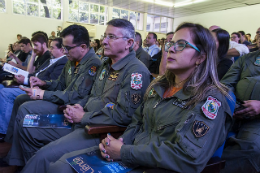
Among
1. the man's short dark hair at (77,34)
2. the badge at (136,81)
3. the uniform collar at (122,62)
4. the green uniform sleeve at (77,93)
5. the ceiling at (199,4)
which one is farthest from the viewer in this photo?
the ceiling at (199,4)

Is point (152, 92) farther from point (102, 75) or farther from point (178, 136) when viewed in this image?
point (102, 75)

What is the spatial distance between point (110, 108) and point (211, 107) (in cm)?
78

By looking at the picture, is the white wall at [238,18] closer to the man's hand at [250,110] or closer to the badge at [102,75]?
the badge at [102,75]

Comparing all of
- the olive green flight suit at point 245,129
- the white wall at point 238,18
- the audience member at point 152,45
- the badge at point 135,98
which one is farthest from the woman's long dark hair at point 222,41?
the white wall at point 238,18

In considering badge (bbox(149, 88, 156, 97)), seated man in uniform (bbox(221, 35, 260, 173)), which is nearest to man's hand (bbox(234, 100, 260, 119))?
seated man in uniform (bbox(221, 35, 260, 173))

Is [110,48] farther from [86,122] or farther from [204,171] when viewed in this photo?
[204,171]

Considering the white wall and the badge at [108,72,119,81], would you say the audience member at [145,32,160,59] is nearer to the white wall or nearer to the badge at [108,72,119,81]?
the badge at [108,72,119,81]

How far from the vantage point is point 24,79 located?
2451mm

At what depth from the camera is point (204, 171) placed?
0.89 metres

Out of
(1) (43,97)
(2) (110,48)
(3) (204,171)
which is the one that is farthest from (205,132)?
(1) (43,97)

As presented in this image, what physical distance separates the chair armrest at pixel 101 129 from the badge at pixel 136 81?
1.06 feet

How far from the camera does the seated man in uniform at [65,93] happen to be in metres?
1.74

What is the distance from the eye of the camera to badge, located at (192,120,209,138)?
0.85 m

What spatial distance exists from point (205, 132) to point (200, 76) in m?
0.33
